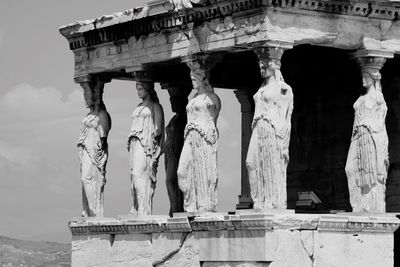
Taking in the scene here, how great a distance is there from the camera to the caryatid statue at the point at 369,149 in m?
28.1

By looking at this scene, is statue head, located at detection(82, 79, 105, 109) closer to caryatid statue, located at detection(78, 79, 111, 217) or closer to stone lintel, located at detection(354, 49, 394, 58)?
caryatid statue, located at detection(78, 79, 111, 217)

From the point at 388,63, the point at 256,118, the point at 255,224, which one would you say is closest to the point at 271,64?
the point at 256,118

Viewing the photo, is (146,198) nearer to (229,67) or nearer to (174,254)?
(174,254)

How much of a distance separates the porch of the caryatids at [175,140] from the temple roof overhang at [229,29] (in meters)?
0.62

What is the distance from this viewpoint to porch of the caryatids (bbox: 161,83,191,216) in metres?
31.0

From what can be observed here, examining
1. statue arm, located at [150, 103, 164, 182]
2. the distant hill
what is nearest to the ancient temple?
statue arm, located at [150, 103, 164, 182]

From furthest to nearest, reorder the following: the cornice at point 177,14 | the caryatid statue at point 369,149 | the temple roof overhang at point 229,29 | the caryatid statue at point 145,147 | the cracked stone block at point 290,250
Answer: the caryatid statue at point 145,147 < the caryatid statue at point 369,149 < the cornice at point 177,14 < the temple roof overhang at point 229,29 < the cracked stone block at point 290,250

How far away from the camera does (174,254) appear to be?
94.8 ft

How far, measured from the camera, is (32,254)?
63.8 metres

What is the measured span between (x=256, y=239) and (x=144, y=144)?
4.00m

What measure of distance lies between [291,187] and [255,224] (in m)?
6.14

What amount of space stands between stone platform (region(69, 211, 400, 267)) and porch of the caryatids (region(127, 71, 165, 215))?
43 centimetres

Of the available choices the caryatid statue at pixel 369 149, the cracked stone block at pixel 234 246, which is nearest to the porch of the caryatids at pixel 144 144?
the cracked stone block at pixel 234 246

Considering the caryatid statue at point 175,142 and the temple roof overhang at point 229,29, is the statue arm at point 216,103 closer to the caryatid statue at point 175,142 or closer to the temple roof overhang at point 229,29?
the temple roof overhang at point 229,29
